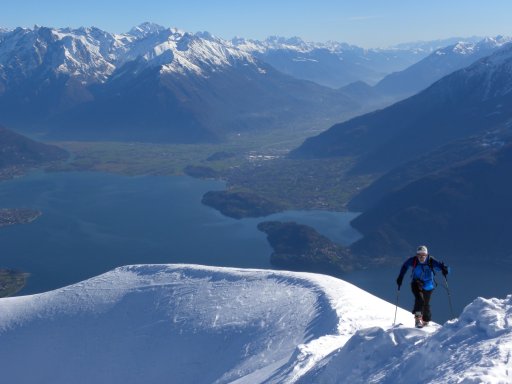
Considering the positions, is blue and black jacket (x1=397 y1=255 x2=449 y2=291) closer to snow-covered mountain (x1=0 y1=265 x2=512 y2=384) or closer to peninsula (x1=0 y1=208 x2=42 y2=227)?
snow-covered mountain (x1=0 y1=265 x2=512 y2=384)

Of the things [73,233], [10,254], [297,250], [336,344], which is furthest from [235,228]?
[336,344]

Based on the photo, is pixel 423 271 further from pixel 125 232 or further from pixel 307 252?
pixel 125 232

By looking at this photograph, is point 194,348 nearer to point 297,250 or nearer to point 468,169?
point 297,250

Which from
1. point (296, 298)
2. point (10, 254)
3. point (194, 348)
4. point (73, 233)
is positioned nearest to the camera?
point (194, 348)

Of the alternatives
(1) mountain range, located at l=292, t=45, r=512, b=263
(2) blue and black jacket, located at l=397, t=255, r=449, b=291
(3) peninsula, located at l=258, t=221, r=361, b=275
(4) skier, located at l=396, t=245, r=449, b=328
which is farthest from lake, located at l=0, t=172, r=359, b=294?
(2) blue and black jacket, located at l=397, t=255, r=449, b=291

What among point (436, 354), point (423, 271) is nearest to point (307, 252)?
point (423, 271)

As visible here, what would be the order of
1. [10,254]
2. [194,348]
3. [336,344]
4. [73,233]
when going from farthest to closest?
[73,233] → [10,254] → [194,348] → [336,344]
